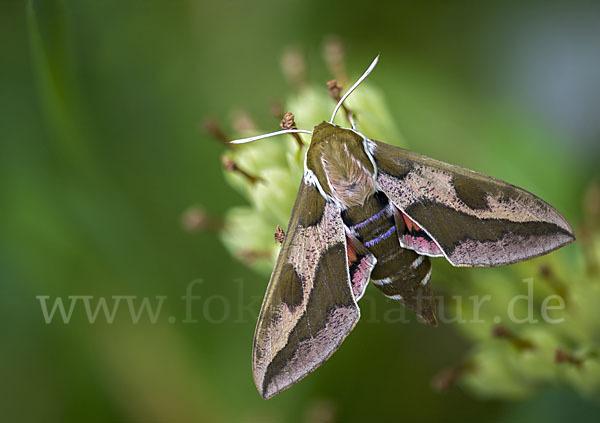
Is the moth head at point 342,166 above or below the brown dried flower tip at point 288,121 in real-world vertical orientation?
below

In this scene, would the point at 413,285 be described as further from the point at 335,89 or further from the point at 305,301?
the point at 335,89

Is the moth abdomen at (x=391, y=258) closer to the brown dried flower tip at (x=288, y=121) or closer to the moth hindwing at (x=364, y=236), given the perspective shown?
the moth hindwing at (x=364, y=236)

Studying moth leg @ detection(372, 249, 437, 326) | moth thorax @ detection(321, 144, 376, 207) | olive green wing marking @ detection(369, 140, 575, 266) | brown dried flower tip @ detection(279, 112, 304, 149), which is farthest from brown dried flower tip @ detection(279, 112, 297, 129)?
moth leg @ detection(372, 249, 437, 326)

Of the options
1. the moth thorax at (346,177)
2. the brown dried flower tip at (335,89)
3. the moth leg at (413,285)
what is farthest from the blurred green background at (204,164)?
the brown dried flower tip at (335,89)

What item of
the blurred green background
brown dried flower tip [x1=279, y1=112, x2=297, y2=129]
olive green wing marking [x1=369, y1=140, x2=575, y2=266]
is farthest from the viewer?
the blurred green background

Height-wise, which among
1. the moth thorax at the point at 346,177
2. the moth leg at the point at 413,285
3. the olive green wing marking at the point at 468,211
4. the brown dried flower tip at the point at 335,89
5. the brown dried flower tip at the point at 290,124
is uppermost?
the brown dried flower tip at the point at 335,89

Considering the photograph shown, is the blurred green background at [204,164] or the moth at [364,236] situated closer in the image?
→ the moth at [364,236]

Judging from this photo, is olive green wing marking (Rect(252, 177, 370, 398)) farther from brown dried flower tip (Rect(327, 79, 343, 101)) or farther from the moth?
brown dried flower tip (Rect(327, 79, 343, 101))

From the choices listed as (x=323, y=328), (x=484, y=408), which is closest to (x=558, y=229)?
(x=323, y=328)

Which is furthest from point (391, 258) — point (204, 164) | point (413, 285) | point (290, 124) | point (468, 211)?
point (204, 164)
